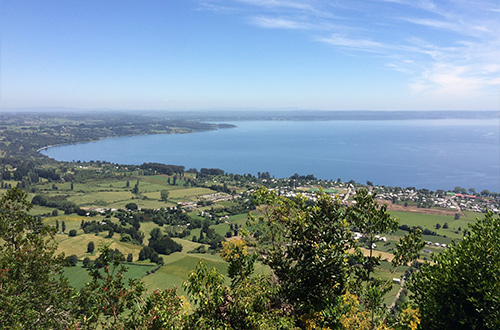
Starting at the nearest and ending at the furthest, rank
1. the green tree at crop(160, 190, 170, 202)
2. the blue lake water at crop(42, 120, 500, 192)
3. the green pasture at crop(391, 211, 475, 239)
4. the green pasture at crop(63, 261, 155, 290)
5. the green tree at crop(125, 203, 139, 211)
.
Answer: the green pasture at crop(63, 261, 155, 290)
the green pasture at crop(391, 211, 475, 239)
the green tree at crop(125, 203, 139, 211)
the green tree at crop(160, 190, 170, 202)
the blue lake water at crop(42, 120, 500, 192)

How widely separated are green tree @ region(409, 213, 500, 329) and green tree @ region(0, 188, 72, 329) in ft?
29.2

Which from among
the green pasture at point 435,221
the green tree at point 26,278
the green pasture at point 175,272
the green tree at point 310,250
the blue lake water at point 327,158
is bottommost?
the green pasture at point 175,272

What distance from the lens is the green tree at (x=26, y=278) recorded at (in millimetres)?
6668

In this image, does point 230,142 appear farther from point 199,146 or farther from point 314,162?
point 314,162

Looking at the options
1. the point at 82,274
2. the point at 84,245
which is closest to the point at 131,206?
the point at 84,245

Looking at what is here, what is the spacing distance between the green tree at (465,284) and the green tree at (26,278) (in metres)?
8.91

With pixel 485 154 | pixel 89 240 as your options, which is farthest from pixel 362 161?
pixel 89 240

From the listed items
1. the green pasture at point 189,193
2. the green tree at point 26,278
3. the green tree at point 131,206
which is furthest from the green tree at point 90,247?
→ the green tree at point 26,278

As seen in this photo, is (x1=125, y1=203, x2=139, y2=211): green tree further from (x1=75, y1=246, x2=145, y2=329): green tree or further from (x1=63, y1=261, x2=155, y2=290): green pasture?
(x1=75, y1=246, x2=145, y2=329): green tree

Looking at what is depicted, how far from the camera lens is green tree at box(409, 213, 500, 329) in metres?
7.05

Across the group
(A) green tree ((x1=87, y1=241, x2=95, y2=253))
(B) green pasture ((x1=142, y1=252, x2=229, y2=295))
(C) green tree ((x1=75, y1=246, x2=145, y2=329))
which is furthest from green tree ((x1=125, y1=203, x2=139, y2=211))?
(C) green tree ((x1=75, y1=246, x2=145, y2=329))

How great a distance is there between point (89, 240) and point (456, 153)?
12238 centimetres

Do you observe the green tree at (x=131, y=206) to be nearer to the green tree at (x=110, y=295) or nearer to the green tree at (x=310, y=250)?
the green tree at (x=110, y=295)

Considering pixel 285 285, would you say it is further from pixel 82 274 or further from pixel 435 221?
pixel 435 221
